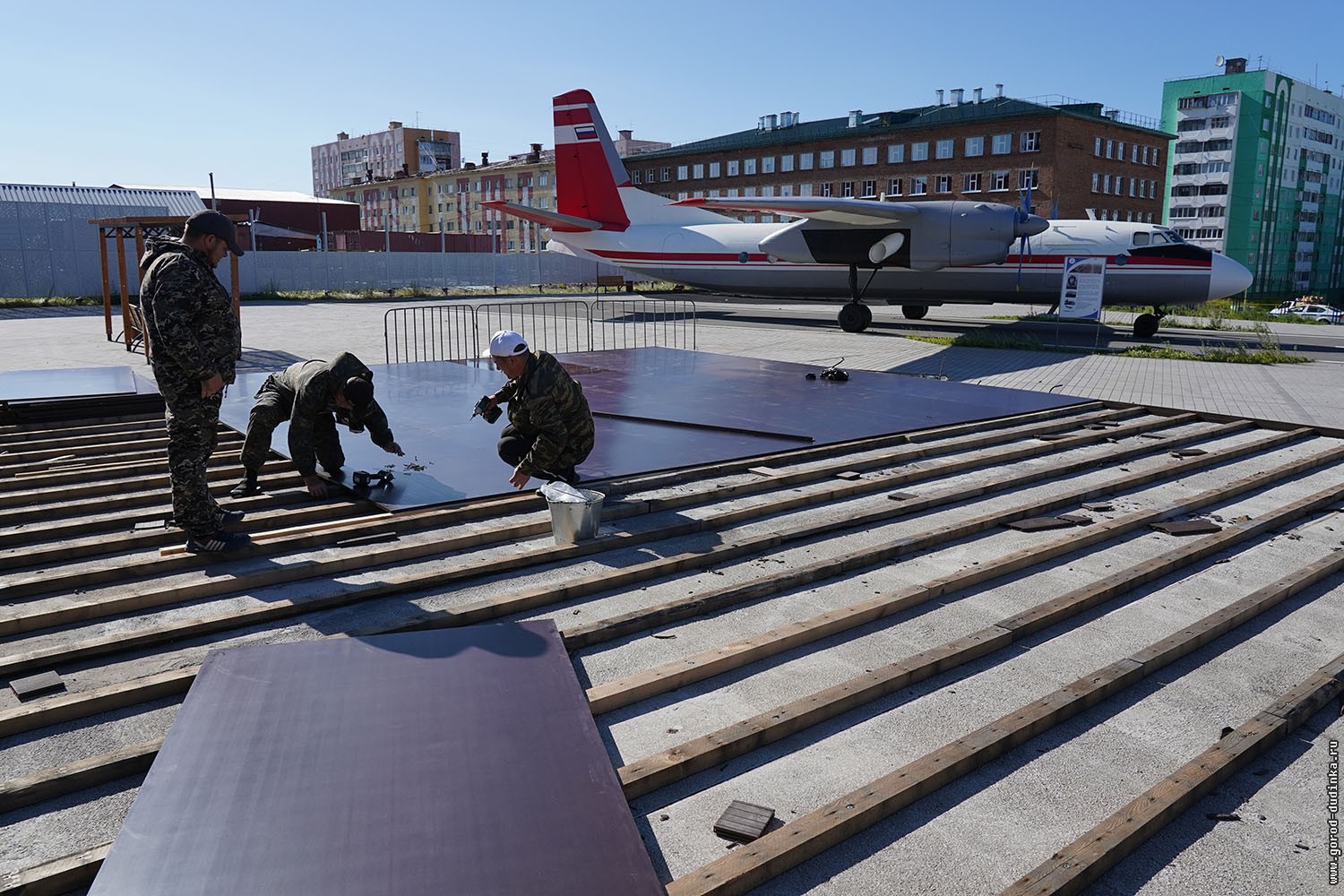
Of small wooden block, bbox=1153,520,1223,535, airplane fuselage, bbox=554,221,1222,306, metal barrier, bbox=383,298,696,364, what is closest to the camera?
small wooden block, bbox=1153,520,1223,535

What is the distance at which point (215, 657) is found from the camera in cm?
395

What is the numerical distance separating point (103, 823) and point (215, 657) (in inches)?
38.3

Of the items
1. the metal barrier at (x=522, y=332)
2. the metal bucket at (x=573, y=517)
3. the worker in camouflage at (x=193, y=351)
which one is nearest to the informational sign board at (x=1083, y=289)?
the metal barrier at (x=522, y=332)

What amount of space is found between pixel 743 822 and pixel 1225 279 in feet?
75.1

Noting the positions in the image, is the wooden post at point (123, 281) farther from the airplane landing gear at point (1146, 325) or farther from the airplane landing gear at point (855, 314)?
the airplane landing gear at point (1146, 325)

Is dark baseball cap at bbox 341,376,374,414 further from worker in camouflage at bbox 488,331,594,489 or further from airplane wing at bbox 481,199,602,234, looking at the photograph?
airplane wing at bbox 481,199,602,234

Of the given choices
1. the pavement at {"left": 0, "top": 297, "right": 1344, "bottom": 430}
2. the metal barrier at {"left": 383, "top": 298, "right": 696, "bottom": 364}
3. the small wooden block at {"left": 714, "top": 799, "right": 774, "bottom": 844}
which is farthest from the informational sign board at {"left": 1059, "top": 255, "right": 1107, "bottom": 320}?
the small wooden block at {"left": 714, "top": 799, "right": 774, "bottom": 844}

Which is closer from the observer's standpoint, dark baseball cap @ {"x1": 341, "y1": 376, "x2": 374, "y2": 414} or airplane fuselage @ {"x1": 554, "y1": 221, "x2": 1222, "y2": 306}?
dark baseball cap @ {"x1": 341, "y1": 376, "x2": 374, "y2": 414}

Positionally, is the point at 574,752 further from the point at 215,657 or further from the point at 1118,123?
the point at 1118,123

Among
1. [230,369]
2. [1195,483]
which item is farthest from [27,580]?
[1195,483]

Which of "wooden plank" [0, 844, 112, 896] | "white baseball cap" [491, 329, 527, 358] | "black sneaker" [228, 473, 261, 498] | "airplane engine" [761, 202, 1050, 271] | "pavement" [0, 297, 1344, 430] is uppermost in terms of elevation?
"airplane engine" [761, 202, 1050, 271]

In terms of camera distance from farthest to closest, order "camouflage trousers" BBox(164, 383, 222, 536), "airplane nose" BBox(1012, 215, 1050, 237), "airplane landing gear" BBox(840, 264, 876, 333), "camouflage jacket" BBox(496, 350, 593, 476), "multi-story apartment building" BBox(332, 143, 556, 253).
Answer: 1. "multi-story apartment building" BBox(332, 143, 556, 253)
2. "airplane landing gear" BBox(840, 264, 876, 333)
3. "airplane nose" BBox(1012, 215, 1050, 237)
4. "camouflage jacket" BBox(496, 350, 593, 476)
5. "camouflage trousers" BBox(164, 383, 222, 536)

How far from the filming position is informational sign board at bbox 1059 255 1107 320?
19.8 meters

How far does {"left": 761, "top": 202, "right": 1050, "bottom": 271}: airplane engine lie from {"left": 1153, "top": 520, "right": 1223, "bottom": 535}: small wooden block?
1530 cm
